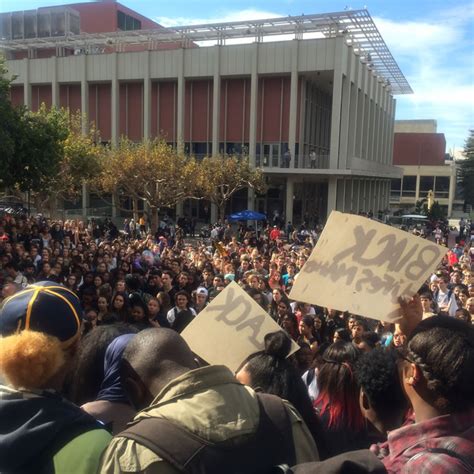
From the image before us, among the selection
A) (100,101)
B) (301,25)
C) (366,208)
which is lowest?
(366,208)

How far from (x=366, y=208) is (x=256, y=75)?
20896 millimetres

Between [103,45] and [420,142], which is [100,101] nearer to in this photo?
[103,45]

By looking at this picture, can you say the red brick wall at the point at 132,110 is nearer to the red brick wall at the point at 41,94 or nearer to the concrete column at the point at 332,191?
the red brick wall at the point at 41,94

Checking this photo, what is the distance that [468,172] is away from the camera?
2586 inches

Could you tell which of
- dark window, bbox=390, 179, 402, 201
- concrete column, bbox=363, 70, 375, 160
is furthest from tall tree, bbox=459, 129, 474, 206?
concrete column, bbox=363, 70, 375, 160

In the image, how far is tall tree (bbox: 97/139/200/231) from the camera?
86.4 feet

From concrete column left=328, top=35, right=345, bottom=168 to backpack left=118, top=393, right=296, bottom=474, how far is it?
32510 mm

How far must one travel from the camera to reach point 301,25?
31906 millimetres

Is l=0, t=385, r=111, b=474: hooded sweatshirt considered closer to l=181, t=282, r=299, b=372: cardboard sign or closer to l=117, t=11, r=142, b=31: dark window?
l=181, t=282, r=299, b=372: cardboard sign

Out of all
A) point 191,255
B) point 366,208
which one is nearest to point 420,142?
point 366,208

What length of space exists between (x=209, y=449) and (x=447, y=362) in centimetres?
81

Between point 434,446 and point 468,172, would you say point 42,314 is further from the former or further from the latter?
point 468,172

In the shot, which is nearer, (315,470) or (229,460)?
(315,470)

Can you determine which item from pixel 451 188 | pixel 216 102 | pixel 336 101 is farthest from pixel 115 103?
pixel 451 188
